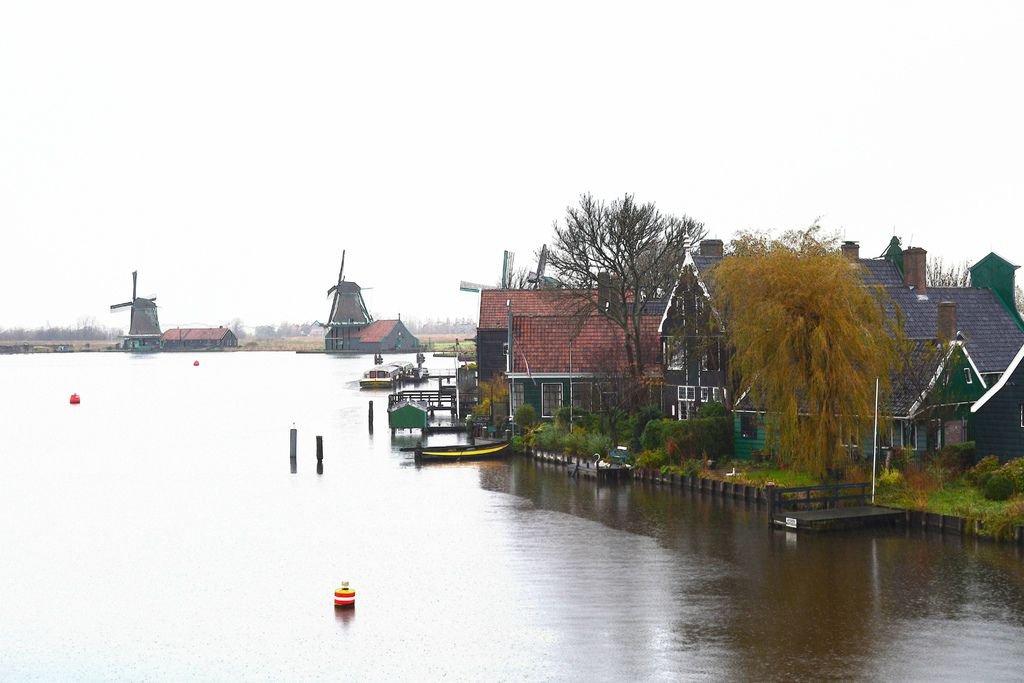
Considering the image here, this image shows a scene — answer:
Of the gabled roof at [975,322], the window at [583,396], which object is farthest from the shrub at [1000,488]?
the window at [583,396]

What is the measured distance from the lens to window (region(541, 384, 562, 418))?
62.9m

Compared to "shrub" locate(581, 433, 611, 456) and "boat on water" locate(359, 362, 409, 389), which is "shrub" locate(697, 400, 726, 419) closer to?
"shrub" locate(581, 433, 611, 456)

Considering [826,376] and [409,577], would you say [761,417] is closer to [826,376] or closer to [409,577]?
[826,376]

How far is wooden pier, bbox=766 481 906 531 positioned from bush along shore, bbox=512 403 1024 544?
2.08 ft

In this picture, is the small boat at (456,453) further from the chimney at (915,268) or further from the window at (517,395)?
the chimney at (915,268)

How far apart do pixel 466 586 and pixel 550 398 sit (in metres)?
32.4

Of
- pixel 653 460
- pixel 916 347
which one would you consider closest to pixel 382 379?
pixel 653 460

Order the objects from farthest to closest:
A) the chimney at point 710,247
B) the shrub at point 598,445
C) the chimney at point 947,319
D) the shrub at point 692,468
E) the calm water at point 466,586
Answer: the chimney at point 710,247 < the shrub at point 598,445 < the shrub at point 692,468 < the chimney at point 947,319 < the calm water at point 466,586

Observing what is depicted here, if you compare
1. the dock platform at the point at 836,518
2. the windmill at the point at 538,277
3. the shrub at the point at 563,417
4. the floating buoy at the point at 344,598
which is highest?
the windmill at the point at 538,277

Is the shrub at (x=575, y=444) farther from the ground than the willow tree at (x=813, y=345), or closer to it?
closer to it

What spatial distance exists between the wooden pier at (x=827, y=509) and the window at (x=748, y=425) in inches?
294

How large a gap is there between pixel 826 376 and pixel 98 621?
80.5 feet

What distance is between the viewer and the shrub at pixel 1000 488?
35688mm

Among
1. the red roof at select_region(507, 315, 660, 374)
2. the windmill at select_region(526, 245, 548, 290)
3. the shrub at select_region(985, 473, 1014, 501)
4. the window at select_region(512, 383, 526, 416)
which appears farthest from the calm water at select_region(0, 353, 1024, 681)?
the windmill at select_region(526, 245, 548, 290)
